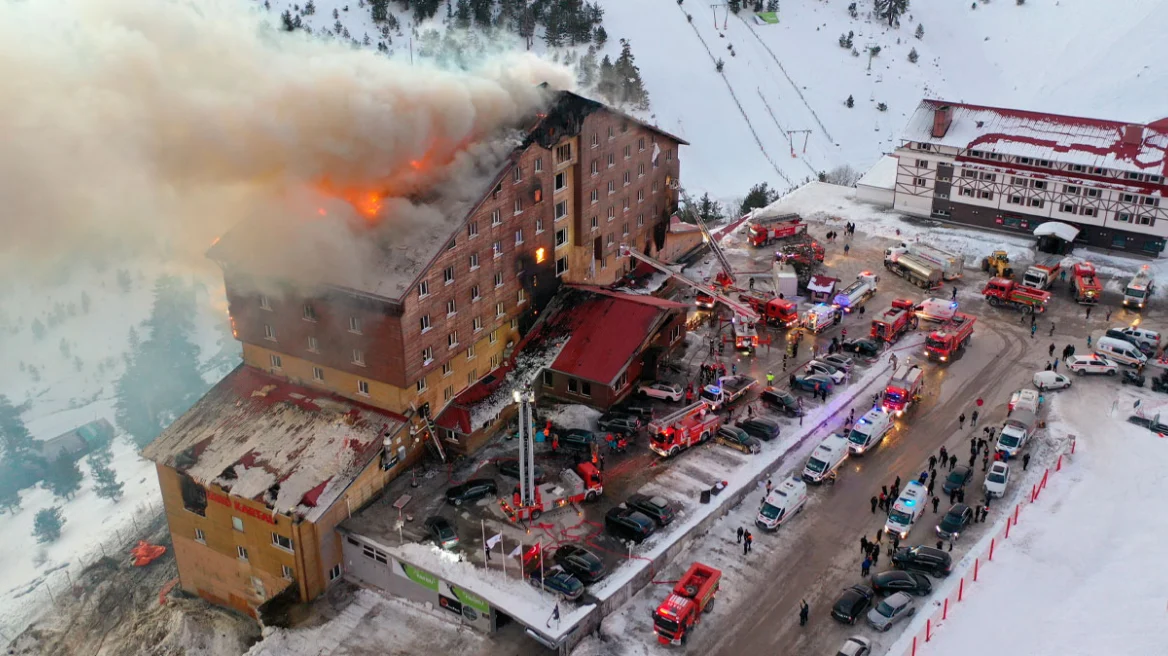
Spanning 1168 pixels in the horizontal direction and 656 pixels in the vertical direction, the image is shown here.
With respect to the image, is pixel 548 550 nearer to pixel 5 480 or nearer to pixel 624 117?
pixel 624 117

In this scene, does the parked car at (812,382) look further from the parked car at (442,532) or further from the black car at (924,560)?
the parked car at (442,532)

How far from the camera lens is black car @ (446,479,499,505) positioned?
155ft

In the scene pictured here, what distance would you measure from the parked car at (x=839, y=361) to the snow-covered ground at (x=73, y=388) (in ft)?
134

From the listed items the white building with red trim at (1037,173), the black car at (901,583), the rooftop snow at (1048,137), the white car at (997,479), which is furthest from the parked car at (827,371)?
the rooftop snow at (1048,137)

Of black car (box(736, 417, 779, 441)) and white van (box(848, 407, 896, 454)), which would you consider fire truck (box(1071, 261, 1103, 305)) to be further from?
black car (box(736, 417, 779, 441))

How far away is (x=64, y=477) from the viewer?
78.4 metres

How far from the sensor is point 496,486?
4831 cm

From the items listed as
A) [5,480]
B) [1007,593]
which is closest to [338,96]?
[1007,593]

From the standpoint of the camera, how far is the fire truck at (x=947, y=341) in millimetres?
61219

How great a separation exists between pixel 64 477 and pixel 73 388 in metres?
17.6

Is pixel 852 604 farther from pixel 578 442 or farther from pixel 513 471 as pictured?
pixel 513 471

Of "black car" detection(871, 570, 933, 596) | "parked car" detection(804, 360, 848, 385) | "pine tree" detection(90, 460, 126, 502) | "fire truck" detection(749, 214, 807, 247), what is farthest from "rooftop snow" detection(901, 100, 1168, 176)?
"pine tree" detection(90, 460, 126, 502)

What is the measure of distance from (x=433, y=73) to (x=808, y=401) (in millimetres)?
27629

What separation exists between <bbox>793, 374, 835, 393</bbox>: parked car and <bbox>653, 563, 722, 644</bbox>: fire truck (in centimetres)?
1787
